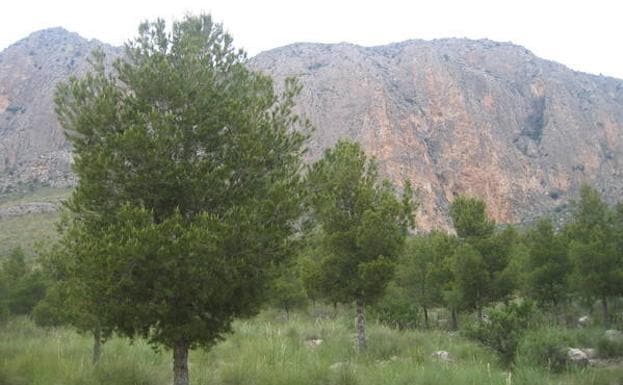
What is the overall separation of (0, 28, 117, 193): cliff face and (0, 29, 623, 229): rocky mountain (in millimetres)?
345

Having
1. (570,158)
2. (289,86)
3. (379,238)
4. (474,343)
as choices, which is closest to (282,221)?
(289,86)

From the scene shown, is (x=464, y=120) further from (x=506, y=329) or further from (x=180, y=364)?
(x=180, y=364)

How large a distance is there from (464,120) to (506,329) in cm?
10242

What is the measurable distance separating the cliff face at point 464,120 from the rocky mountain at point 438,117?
0.25 m

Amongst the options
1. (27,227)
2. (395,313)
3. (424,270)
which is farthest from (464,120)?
(395,313)

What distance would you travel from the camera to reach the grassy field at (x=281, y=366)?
1166 cm

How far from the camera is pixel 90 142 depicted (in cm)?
873

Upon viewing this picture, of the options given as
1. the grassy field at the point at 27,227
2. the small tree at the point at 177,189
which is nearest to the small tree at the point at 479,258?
the small tree at the point at 177,189

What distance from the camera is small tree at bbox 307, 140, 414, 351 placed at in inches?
634

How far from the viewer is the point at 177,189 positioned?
27.7 ft

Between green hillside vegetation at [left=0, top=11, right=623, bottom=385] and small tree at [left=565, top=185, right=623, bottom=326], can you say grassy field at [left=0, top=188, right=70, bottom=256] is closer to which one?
green hillside vegetation at [left=0, top=11, right=623, bottom=385]

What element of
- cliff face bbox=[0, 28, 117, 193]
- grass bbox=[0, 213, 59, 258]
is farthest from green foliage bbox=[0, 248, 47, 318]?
cliff face bbox=[0, 28, 117, 193]

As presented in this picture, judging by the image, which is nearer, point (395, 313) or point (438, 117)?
point (395, 313)

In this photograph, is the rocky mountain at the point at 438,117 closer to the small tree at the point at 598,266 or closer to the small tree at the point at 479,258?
the small tree at the point at 479,258
